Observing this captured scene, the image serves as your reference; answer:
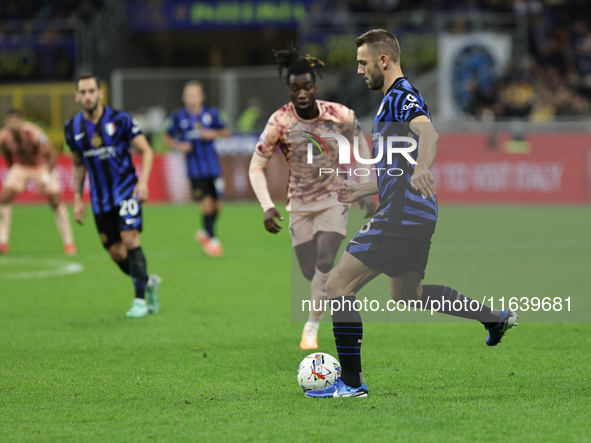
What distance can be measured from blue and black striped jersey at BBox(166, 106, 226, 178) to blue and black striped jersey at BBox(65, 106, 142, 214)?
5500mm

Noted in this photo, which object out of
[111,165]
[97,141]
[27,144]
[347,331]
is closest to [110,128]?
[97,141]

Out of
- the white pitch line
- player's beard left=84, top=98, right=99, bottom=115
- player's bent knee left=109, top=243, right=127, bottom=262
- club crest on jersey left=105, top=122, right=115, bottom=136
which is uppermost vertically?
player's beard left=84, top=98, right=99, bottom=115

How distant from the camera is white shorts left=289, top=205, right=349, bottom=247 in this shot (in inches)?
276

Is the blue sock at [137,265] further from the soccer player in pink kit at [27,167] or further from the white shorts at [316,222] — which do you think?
the soccer player in pink kit at [27,167]

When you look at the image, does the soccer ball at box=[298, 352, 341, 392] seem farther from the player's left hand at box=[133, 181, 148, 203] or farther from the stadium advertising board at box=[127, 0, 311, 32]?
the stadium advertising board at box=[127, 0, 311, 32]

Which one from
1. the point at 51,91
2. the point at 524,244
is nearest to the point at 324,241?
the point at 524,244

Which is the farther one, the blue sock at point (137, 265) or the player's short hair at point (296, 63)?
the blue sock at point (137, 265)

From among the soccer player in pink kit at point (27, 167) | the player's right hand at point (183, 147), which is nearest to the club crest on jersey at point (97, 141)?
the player's right hand at point (183, 147)

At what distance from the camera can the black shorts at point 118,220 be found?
845 cm

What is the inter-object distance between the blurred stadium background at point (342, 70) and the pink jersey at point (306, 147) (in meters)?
14.0

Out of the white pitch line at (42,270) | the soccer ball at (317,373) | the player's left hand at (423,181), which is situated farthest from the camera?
the white pitch line at (42,270)

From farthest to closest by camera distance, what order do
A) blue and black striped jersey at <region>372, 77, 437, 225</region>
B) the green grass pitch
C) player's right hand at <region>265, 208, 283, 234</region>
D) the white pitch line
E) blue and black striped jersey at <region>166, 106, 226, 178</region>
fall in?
blue and black striped jersey at <region>166, 106, 226, 178</region>
the white pitch line
player's right hand at <region>265, 208, 283, 234</region>
blue and black striped jersey at <region>372, 77, 437, 225</region>
the green grass pitch

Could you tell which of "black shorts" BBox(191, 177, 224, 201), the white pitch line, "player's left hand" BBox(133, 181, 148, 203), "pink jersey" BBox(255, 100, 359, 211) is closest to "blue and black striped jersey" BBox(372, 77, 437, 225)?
"pink jersey" BBox(255, 100, 359, 211)

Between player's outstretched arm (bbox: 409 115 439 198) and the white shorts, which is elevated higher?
player's outstretched arm (bbox: 409 115 439 198)
